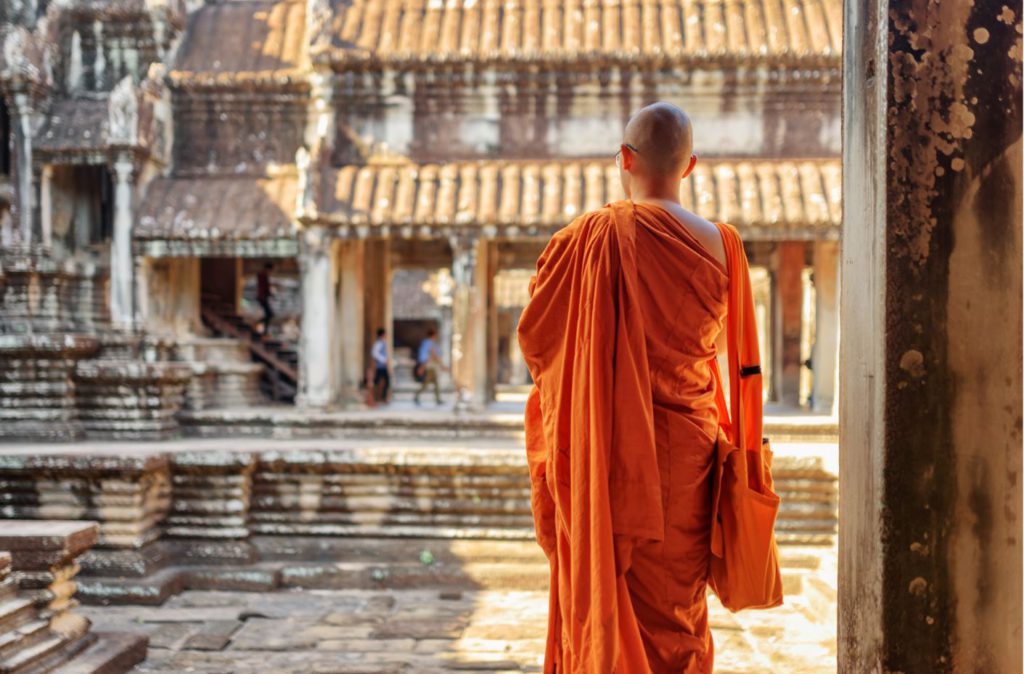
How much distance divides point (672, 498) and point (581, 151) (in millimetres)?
7231

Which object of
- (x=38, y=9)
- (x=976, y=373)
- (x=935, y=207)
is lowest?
(x=976, y=373)

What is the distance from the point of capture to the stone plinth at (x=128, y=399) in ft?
26.7

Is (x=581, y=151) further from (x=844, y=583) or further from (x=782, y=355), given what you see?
(x=844, y=583)

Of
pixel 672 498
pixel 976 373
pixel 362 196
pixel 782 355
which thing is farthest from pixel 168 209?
pixel 976 373

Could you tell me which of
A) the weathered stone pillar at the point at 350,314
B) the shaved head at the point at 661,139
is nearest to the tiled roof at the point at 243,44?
the weathered stone pillar at the point at 350,314

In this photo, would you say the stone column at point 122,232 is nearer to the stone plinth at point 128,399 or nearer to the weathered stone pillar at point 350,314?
the stone plinth at point 128,399

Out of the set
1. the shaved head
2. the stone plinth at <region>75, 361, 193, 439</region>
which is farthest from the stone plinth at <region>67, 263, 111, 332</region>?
the shaved head

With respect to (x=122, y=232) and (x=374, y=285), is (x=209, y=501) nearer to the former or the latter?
(x=122, y=232)

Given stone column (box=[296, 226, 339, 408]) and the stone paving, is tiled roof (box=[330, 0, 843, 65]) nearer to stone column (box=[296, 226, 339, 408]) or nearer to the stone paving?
stone column (box=[296, 226, 339, 408])

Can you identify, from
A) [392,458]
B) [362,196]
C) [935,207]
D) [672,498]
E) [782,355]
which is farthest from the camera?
[782,355]

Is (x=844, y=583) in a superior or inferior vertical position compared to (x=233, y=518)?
superior

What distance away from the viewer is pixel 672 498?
2.51 m

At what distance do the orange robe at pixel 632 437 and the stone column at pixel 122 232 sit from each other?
7.88 meters

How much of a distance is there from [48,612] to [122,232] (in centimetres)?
600
